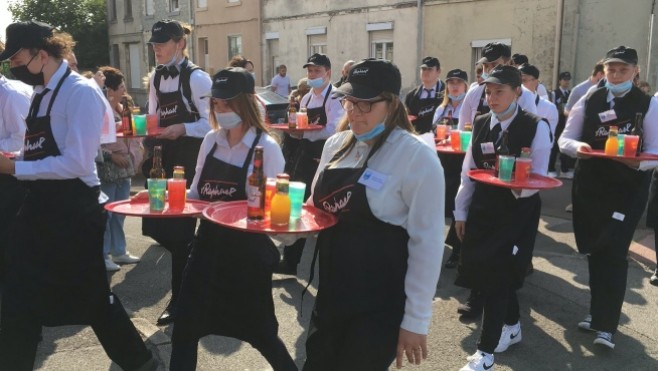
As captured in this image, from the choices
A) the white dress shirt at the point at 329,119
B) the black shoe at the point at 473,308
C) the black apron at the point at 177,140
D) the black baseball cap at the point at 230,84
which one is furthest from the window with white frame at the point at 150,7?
the black baseball cap at the point at 230,84

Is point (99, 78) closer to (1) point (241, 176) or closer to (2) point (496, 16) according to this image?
(1) point (241, 176)

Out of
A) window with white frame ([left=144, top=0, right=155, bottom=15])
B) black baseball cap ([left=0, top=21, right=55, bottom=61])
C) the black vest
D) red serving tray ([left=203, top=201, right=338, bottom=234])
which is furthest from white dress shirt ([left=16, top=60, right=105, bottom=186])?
window with white frame ([left=144, top=0, right=155, bottom=15])

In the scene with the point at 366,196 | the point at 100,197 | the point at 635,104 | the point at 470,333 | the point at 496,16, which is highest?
the point at 496,16

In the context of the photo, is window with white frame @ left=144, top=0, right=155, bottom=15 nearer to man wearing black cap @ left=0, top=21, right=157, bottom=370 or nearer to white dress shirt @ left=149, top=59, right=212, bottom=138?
white dress shirt @ left=149, top=59, right=212, bottom=138

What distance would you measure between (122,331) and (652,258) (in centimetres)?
600

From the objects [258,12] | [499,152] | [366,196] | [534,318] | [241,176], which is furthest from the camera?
[258,12]

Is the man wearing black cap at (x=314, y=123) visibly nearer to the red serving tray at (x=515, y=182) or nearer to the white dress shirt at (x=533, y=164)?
the white dress shirt at (x=533, y=164)

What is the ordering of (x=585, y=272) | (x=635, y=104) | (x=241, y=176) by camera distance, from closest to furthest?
(x=241, y=176) → (x=635, y=104) → (x=585, y=272)

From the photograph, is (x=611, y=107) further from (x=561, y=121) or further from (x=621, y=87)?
(x=561, y=121)

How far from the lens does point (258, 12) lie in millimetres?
25484

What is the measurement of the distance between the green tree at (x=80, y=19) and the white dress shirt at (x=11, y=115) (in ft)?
106

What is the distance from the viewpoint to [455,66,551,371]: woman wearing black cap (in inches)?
164

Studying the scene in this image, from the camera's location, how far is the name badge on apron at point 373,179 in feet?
8.49

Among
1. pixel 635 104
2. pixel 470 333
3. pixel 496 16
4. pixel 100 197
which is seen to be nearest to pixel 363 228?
pixel 100 197
